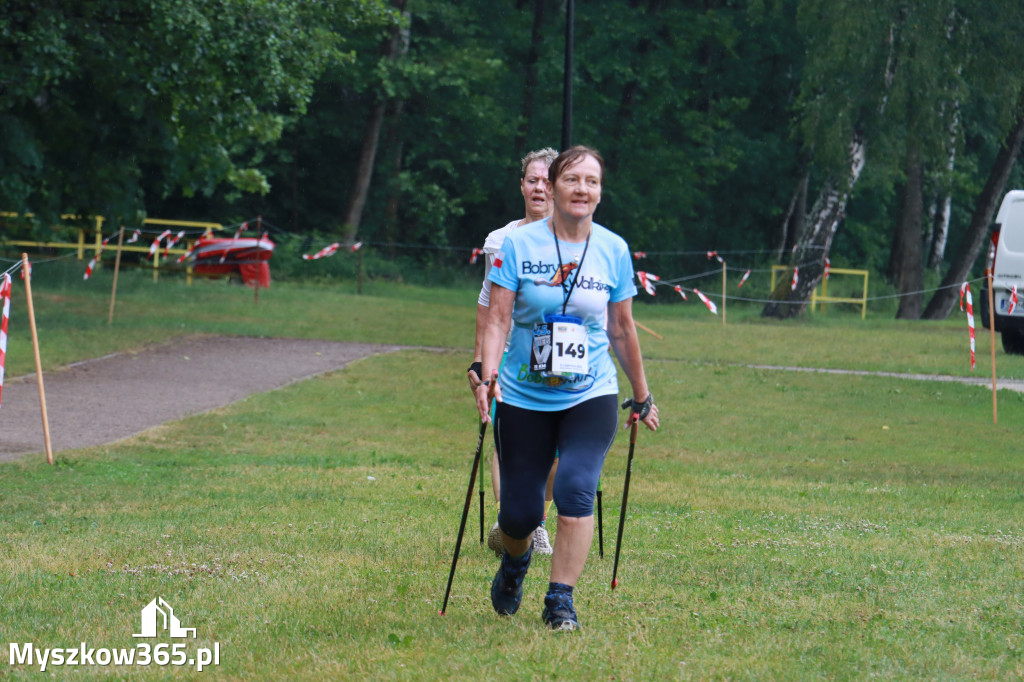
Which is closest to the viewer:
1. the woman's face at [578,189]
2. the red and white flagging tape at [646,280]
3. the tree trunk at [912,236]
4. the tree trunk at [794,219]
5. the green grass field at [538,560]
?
the green grass field at [538,560]

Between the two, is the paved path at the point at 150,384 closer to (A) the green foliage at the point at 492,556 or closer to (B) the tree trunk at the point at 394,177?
(A) the green foliage at the point at 492,556

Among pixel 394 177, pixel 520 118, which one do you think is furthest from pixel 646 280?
pixel 520 118

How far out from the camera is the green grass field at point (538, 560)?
481 centimetres

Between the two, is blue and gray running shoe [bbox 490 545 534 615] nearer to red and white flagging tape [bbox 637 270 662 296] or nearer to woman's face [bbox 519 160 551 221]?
woman's face [bbox 519 160 551 221]

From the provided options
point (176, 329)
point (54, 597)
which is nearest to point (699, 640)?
point (54, 597)

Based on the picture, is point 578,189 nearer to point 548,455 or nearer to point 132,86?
point 548,455

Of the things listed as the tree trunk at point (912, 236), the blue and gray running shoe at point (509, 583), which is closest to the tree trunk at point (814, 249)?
the tree trunk at point (912, 236)

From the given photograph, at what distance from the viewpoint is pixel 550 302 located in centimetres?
504

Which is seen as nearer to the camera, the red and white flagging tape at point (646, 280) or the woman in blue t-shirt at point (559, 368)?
the woman in blue t-shirt at point (559, 368)

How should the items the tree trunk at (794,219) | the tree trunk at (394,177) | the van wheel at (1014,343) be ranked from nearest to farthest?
1. the van wheel at (1014,343)
2. the tree trunk at (394,177)
3. the tree trunk at (794,219)

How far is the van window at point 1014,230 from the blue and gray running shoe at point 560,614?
18117 millimetres

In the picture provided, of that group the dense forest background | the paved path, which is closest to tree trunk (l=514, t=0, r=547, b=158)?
the dense forest background

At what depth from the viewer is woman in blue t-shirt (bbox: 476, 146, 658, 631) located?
5031mm

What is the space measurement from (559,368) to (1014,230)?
18.3m
